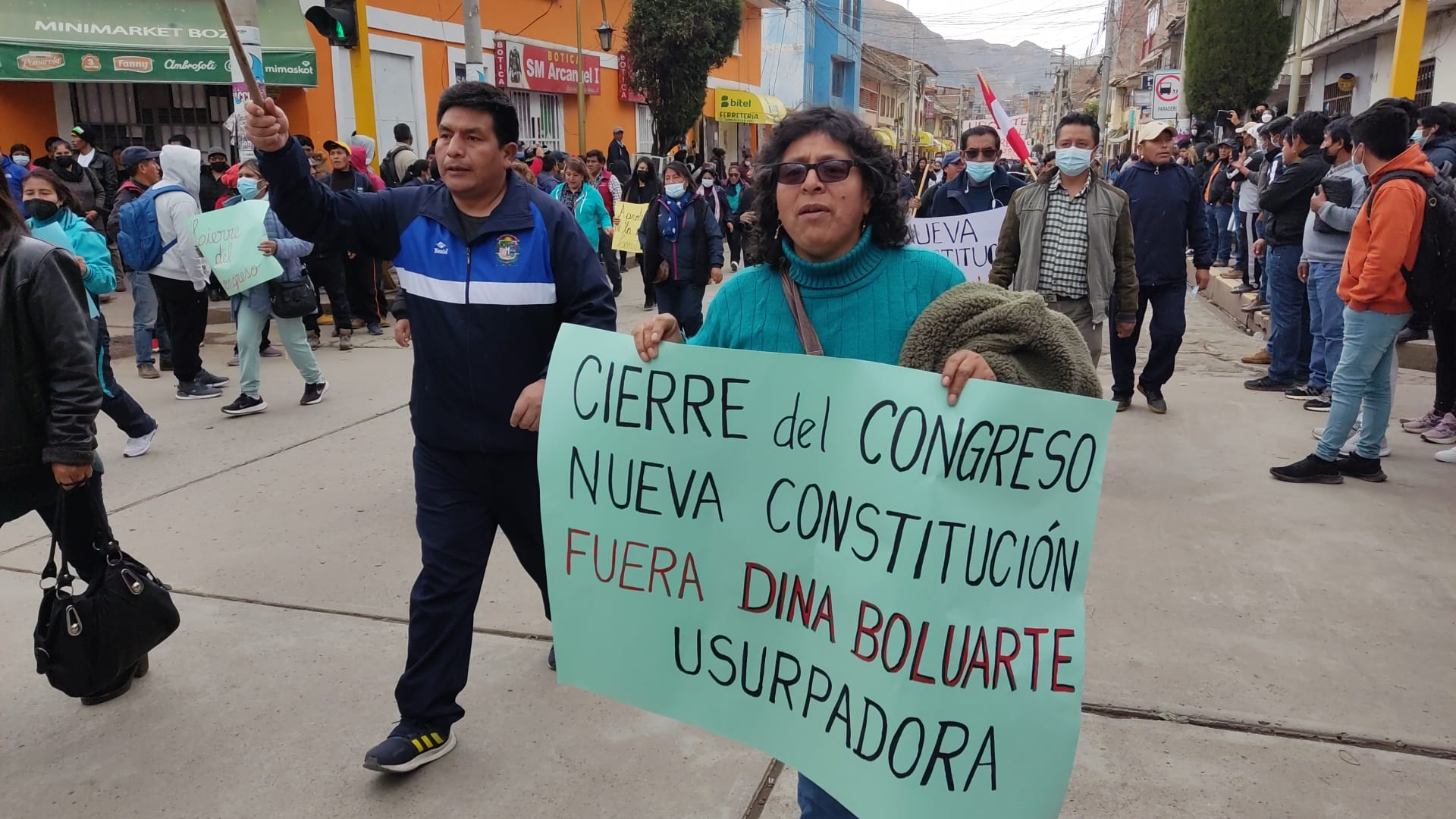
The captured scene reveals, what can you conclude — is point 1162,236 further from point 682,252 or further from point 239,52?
point 239,52

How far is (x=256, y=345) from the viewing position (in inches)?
296

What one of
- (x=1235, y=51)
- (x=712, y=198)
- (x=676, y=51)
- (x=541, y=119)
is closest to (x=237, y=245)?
(x=712, y=198)

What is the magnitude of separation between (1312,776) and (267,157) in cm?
318

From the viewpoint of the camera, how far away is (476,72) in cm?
1388

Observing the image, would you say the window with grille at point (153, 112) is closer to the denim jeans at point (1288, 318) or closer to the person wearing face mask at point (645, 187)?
the person wearing face mask at point (645, 187)

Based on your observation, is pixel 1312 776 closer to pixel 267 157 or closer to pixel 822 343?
pixel 822 343

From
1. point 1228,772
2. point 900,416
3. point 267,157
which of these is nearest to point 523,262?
point 267,157

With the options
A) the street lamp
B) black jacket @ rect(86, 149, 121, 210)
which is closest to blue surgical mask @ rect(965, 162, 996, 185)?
black jacket @ rect(86, 149, 121, 210)

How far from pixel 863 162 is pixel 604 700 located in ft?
6.55

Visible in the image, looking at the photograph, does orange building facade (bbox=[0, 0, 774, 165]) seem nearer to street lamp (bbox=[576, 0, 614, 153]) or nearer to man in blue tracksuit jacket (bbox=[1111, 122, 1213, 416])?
street lamp (bbox=[576, 0, 614, 153])

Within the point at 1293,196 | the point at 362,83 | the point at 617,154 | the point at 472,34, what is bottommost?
the point at 1293,196

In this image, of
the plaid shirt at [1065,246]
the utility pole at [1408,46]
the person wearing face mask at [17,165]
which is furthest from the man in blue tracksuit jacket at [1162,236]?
the person wearing face mask at [17,165]

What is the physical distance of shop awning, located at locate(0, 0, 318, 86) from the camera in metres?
13.7

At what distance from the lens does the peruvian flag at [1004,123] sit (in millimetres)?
6613
